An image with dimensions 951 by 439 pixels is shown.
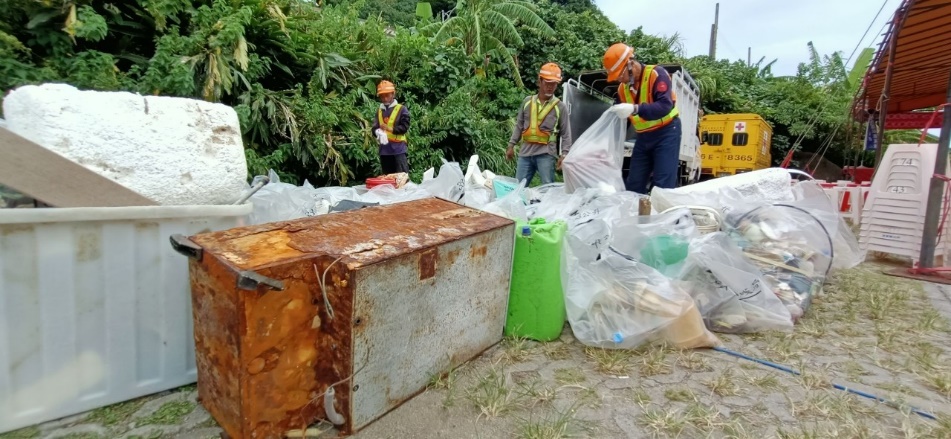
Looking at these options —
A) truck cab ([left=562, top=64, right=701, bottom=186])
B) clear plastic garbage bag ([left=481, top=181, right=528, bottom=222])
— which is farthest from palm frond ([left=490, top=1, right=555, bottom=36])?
clear plastic garbage bag ([left=481, top=181, right=528, bottom=222])

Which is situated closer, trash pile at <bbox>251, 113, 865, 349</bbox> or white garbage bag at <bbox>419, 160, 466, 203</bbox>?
trash pile at <bbox>251, 113, 865, 349</bbox>

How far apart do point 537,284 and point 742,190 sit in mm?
2306

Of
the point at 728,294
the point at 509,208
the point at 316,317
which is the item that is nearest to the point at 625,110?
the point at 509,208

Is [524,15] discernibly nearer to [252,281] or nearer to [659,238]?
[659,238]

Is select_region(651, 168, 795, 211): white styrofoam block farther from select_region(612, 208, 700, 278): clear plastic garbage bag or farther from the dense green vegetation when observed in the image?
the dense green vegetation

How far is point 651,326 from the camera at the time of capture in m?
2.03

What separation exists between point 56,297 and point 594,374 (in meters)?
1.81

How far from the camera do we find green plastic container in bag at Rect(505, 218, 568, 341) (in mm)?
2084

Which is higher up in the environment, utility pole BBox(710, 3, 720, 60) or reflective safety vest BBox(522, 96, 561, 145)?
utility pole BBox(710, 3, 720, 60)

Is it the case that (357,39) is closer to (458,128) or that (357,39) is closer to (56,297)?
(458,128)

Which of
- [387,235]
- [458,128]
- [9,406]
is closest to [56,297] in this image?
[9,406]

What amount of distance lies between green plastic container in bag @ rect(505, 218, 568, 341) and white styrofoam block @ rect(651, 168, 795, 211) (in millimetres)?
1313

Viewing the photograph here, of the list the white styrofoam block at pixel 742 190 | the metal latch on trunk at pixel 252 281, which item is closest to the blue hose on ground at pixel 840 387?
the white styrofoam block at pixel 742 190

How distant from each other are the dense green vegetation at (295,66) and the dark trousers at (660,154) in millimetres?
2968
